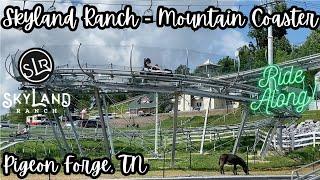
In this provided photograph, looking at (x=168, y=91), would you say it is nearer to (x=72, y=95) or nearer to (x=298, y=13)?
(x=72, y=95)

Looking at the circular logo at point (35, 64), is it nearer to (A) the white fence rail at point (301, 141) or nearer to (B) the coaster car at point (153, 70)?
(B) the coaster car at point (153, 70)

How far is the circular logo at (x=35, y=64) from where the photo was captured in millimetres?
24406

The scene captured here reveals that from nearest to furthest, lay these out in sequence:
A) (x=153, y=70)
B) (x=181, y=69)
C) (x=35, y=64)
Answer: (x=35, y=64)
(x=153, y=70)
(x=181, y=69)

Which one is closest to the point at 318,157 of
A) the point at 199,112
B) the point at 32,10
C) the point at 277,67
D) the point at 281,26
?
the point at 277,67

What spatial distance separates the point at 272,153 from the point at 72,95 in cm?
1400

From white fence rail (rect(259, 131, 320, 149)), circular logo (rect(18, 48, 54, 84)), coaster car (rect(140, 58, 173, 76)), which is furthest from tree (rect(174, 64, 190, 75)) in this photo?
white fence rail (rect(259, 131, 320, 149))

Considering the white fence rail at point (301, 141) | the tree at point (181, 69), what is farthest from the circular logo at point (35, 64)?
the white fence rail at point (301, 141)

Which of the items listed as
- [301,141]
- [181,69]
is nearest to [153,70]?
[181,69]

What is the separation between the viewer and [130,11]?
73.6 feet

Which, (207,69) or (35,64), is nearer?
(35,64)

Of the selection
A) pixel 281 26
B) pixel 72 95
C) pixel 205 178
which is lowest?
pixel 205 178

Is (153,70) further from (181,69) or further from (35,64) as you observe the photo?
(35,64)

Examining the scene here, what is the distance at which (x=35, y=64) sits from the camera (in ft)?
80.9

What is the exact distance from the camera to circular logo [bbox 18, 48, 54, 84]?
24.4m
